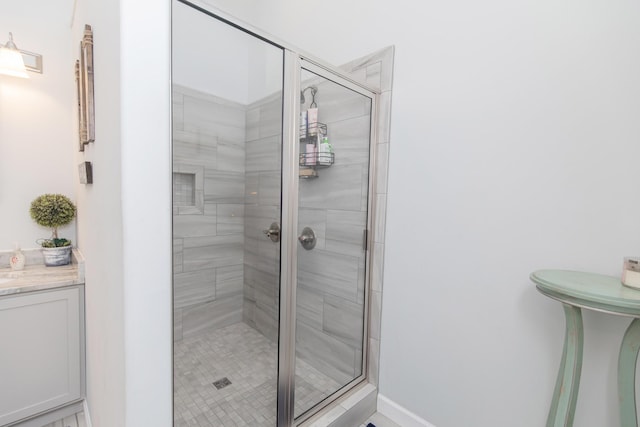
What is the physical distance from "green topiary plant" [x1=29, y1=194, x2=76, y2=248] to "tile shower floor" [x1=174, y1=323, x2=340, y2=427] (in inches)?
48.2

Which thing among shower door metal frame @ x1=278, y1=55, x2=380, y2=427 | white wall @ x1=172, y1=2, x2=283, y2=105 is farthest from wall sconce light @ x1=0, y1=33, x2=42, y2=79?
shower door metal frame @ x1=278, y1=55, x2=380, y2=427

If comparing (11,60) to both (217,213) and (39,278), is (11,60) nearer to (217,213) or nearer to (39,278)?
(39,278)

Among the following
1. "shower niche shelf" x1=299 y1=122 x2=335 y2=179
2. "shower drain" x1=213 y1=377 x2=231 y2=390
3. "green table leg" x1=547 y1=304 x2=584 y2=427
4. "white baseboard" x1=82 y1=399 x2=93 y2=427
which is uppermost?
"shower niche shelf" x1=299 y1=122 x2=335 y2=179

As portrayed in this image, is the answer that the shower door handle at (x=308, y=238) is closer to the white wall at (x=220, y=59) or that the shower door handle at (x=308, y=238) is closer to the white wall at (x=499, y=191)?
the white wall at (x=499, y=191)

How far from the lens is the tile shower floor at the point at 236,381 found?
1405 mm

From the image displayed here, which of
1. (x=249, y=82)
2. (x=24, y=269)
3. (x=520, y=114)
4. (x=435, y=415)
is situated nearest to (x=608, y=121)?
(x=520, y=114)

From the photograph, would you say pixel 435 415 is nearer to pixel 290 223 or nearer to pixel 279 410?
pixel 279 410

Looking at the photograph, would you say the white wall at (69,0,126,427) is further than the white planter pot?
No

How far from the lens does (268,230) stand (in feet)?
5.13

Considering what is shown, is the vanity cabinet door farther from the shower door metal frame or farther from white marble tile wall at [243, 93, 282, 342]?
the shower door metal frame

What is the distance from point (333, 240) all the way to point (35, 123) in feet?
7.03

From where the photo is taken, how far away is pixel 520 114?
1.17 meters

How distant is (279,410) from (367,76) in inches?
73.5

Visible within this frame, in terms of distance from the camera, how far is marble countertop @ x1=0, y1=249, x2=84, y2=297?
1.46m
